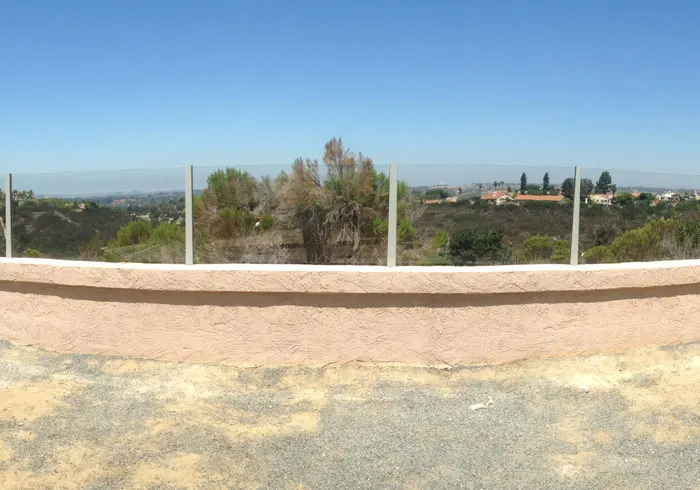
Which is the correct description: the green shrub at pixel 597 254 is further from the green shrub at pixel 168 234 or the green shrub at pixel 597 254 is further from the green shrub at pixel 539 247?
the green shrub at pixel 168 234

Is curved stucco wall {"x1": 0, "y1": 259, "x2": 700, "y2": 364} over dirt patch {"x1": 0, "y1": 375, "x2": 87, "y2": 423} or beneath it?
over

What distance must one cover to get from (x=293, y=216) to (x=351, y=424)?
7.08ft

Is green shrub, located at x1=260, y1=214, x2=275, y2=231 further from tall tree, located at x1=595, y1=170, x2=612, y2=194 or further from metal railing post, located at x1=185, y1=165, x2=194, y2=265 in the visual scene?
tall tree, located at x1=595, y1=170, x2=612, y2=194

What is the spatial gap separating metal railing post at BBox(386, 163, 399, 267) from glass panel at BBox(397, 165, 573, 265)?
97 millimetres

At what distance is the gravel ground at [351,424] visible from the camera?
374 cm

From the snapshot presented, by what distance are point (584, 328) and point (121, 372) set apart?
4.16 meters

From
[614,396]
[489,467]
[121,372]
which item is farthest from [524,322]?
[121,372]

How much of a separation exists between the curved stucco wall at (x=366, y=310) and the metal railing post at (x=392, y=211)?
0.58ft

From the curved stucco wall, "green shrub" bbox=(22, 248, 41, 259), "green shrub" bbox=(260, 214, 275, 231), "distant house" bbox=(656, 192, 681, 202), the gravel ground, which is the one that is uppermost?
"distant house" bbox=(656, 192, 681, 202)

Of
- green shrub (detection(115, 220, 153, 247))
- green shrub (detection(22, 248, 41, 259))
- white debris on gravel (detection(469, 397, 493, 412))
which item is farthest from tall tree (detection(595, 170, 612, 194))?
green shrub (detection(22, 248, 41, 259))

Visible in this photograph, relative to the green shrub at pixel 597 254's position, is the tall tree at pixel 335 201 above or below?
above

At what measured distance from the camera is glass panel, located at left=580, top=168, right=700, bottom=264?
5.99 meters

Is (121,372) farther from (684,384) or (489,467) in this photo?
(684,384)

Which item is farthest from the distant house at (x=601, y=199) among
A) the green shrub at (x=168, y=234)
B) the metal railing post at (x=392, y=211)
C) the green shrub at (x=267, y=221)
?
the green shrub at (x=168, y=234)
